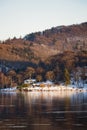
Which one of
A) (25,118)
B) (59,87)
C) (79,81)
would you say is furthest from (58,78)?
(25,118)

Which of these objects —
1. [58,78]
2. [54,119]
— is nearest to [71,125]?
[54,119]

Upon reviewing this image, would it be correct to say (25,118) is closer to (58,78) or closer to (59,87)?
(59,87)

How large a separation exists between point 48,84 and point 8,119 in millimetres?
143816

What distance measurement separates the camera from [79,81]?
634 ft

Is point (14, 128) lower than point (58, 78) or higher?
lower

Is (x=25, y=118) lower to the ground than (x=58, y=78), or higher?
lower

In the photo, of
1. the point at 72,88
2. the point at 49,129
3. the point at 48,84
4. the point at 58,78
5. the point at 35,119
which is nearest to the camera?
the point at 49,129

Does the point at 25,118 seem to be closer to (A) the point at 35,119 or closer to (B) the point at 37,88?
(A) the point at 35,119

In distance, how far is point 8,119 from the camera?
4019 centimetres

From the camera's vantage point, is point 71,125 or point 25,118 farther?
point 25,118

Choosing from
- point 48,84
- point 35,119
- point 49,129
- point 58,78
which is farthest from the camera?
point 58,78

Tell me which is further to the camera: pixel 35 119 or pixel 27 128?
pixel 35 119

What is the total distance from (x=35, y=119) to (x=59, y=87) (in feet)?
445

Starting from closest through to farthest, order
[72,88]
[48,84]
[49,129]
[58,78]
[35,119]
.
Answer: [49,129]
[35,119]
[72,88]
[48,84]
[58,78]
